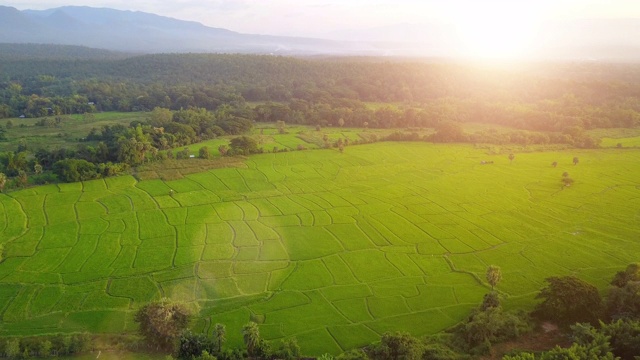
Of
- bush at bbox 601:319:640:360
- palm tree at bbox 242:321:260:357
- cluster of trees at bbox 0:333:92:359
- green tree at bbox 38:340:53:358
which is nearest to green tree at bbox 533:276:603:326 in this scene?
bush at bbox 601:319:640:360

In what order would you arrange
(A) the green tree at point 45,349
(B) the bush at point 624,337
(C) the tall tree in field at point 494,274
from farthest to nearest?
(C) the tall tree in field at point 494,274 < (A) the green tree at point 45,349 < (B) the bush at point 624,337

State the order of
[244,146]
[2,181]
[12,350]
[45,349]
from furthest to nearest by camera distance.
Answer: [244,146]
[2,181]
[45,349]
[12,350]

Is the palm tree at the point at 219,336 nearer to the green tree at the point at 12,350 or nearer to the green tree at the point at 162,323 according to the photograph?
the green tree at the point at 162,323

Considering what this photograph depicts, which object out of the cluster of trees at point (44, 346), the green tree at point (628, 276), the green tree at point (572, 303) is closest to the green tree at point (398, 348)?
the green tree at point (572, 303)

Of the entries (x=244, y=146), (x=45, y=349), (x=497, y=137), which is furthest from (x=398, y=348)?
(x=497, y=137)

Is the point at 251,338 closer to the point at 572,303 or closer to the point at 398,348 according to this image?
the point at 398,348

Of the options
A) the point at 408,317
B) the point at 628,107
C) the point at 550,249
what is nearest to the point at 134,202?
the point at 408,317
